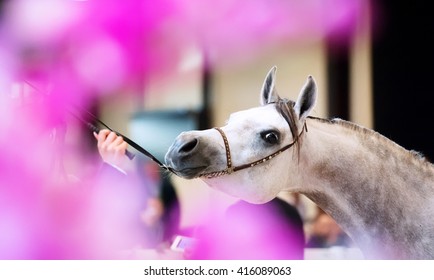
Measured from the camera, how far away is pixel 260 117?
1196mm

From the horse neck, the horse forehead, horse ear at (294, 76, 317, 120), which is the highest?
horse ear at (294, 76, 317, 120)

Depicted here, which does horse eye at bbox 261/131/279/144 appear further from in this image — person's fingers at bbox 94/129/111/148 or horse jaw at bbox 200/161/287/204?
person's fingers at bbox 94/129/111/148

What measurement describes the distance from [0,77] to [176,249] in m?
0.75

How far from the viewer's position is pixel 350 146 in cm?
126

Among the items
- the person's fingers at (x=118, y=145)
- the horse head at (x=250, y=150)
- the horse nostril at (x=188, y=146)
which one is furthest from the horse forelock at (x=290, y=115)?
the person's fingers at (x=118, y=145)

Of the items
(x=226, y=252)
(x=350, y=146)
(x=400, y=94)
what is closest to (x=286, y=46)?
(x=400, y=94)

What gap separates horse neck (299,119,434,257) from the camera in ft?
4.06

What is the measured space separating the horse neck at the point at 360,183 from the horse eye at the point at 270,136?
0.27 feet

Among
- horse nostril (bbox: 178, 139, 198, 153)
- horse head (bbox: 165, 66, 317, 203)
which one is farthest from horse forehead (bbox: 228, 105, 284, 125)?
horse nostril (bbox: 178, 139, 198, 153)

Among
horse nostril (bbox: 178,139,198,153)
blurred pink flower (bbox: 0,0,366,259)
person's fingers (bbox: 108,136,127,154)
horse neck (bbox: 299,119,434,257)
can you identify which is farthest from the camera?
blurred pink flower (bbox: 0,0,366,259)

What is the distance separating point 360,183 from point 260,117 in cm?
29

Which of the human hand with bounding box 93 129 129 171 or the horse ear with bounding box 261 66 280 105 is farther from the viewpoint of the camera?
the human hand with bounding box 93 129 129 171

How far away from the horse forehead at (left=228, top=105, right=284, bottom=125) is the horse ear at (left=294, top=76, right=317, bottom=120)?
4 centimetres

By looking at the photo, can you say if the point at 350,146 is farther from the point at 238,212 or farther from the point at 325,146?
the point at 238,212
